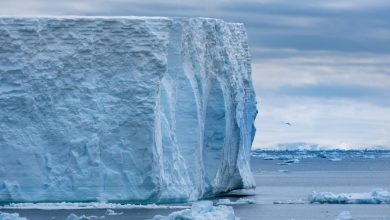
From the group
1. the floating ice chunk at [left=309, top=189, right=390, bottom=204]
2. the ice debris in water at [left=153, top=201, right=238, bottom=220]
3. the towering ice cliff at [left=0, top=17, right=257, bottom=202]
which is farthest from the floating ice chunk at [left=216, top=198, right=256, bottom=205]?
the ice debris in water at [left=153, top=201, right=238, bottom=220]

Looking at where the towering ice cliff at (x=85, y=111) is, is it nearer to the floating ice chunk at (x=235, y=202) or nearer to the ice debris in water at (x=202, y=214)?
the floating ice chunk at (x=235, y=202)

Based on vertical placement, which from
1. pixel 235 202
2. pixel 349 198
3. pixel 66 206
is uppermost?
pixel 349 198

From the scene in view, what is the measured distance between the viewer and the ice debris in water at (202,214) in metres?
21.6

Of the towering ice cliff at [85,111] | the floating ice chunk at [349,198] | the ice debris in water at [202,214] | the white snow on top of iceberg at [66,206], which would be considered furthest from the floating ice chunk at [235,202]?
the ice debris in water at [202,214]

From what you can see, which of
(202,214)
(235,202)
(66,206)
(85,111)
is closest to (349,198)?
(235,202)

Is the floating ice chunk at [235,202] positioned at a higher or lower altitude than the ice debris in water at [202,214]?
higher

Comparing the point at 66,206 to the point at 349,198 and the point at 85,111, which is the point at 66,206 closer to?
the point at 85,111

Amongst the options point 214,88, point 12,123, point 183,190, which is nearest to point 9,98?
point 12,123

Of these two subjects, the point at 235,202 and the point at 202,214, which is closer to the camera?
the point at 202,214

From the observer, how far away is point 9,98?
26.3 metres

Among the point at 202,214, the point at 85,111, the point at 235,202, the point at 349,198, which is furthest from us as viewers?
the point at 349,198

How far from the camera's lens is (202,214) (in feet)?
72.7

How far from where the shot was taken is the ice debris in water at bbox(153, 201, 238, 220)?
70.9 feet

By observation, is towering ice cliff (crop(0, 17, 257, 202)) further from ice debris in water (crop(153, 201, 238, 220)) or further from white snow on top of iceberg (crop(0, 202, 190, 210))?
ice debris in water (crop(153, 201, 238, 220))
